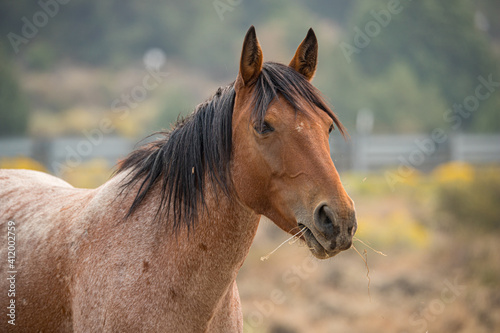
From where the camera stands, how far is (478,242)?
Result: 11125mm

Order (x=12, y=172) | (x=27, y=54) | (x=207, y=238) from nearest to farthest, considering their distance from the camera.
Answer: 1. (x=207, y=238)
2. (x=12, y=172)
3. (x=27, y=54)

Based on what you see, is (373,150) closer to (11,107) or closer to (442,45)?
(442,45)

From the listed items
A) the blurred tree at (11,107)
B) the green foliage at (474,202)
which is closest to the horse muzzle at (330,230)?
the green foliage at (474,202)

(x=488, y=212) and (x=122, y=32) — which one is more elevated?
(x=122, y=32)

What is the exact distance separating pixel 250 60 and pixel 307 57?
1.32 ft

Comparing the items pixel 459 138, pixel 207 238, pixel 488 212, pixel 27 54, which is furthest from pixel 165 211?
pixel 27 54

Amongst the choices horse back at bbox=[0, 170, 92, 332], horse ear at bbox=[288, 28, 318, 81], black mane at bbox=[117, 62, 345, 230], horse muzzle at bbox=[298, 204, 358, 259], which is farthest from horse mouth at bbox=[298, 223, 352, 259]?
horse back at bbox=[0, 170, 92, 332]

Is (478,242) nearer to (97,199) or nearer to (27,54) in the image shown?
(97,199)

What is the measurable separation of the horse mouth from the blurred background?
219 millimetres

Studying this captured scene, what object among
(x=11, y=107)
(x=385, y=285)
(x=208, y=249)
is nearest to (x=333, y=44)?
(x=11, y=107)

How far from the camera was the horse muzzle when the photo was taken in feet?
6.50

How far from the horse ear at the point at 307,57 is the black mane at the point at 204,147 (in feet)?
0.37

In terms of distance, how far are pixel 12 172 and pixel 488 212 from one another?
12.2 m

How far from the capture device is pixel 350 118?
1254 inches
